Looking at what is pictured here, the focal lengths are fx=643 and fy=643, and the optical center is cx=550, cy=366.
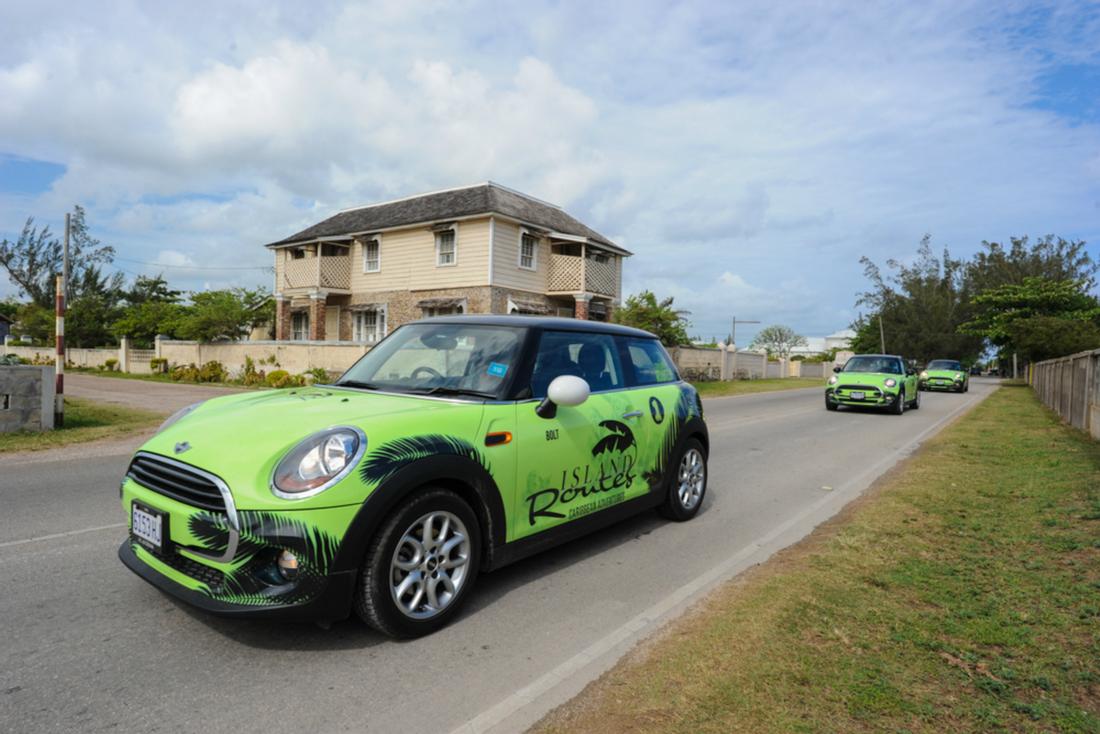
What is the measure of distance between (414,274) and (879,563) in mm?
23732

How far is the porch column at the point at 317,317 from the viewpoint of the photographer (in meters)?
27.9

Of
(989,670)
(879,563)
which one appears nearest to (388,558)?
(989,670)

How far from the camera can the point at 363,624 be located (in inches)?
137

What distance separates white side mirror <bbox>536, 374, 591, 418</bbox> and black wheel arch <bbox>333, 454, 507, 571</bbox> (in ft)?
2.07

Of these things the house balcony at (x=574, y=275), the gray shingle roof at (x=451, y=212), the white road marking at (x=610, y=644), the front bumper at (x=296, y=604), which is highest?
the gray shingle roof at (x=451, y=212)

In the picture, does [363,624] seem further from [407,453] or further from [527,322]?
[527,322]

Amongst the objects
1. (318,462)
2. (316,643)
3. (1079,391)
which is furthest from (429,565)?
(1079,391)

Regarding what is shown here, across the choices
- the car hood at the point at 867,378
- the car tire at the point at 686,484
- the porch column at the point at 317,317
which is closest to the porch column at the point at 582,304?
the porch column at the point at 317,317

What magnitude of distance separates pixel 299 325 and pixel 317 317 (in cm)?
345

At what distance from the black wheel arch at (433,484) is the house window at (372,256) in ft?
83.3

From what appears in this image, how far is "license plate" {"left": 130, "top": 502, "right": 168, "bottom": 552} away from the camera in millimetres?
3127

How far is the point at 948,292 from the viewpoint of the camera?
2594 inches

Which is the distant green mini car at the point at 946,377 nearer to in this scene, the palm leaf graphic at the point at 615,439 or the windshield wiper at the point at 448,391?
the palm leaf graphic at the point at 615,439

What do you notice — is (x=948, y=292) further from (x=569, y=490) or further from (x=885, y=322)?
(x=569, y=490)
